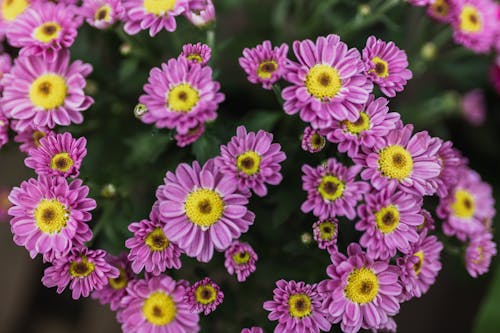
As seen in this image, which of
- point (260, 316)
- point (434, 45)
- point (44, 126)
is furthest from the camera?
point (434, 45)

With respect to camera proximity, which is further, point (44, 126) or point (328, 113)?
point (44, 126)

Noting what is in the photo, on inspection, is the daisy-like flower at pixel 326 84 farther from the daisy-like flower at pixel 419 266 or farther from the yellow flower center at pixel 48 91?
the yellow flower center at pixel 48 91

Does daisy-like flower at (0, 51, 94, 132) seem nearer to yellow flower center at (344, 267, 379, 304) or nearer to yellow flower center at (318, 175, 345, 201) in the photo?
yellow flower center at (318, 175, 345, 201)

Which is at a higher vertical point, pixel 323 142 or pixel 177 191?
pixel 323 142

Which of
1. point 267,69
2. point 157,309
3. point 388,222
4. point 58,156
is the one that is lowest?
point 157,309

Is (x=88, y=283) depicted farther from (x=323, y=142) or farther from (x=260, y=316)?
(x=323, y=142)

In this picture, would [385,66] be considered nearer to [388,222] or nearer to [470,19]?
[388,222]

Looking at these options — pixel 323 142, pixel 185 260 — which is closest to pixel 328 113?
pixel 323 142

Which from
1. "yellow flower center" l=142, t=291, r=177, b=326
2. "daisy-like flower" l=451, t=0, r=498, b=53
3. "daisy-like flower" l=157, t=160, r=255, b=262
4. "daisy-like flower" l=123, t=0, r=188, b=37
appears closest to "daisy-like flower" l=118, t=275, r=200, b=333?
"yellow flower center" l=142, t=291, r=177, b=326

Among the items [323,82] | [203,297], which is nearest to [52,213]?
[203,297]
